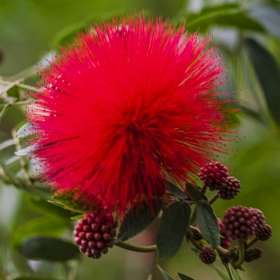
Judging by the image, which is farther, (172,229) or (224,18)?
(224,18)

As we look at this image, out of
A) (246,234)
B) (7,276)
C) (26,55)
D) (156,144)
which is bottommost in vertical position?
(7,276)

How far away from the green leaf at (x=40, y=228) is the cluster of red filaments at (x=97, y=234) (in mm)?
584

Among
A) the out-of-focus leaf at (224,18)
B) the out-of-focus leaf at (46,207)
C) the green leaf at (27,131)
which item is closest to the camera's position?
the green leaf at (27,131)

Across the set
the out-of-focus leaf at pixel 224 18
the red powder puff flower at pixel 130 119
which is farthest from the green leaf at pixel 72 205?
the out-of-focus leaf at pixel 224 18

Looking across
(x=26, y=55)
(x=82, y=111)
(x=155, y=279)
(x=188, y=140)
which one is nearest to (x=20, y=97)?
(x=82, y=111)

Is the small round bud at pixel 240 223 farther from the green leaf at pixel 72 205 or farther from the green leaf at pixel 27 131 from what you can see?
the green leaf at pixel 27 131

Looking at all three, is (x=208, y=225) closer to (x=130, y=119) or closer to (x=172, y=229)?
(x=172, y=229)

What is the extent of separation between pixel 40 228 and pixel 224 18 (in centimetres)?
89

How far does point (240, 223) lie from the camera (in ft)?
2.66

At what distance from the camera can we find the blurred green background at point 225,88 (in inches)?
55.4

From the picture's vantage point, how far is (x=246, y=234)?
0.81 meters

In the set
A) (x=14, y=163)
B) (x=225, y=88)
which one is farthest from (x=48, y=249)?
(x=225, y=88)

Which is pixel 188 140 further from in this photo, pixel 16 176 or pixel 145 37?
pixel 16 176

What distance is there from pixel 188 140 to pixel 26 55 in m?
1.73
